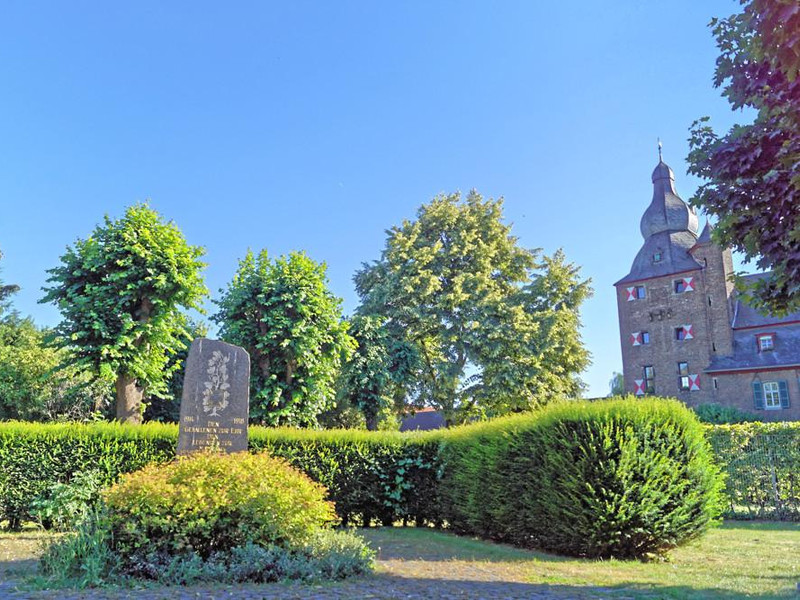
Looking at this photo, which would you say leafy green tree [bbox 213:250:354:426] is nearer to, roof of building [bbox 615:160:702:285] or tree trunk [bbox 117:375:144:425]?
tree trunk [bbox 117:375:144:425]

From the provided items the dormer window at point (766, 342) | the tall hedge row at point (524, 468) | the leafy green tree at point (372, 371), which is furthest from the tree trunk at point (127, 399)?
the dormer window at point (766, 342)

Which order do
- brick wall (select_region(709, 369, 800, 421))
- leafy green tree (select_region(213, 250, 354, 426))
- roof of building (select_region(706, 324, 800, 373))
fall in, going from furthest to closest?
1. roof of building (select_region(706, 324, 800, 373))
2. brick wall (select_region(709, 369, 800, 421))
3. leafy green tree (select_region(213, 250, 354, 426))

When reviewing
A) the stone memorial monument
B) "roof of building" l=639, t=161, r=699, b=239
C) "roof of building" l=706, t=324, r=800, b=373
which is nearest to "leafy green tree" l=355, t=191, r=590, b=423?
"roof of building" l=706, t=324, r=800, b=373

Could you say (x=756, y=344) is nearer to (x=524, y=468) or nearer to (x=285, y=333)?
(x=285, y=333)

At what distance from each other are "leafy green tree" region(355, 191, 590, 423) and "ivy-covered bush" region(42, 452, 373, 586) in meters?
20.3

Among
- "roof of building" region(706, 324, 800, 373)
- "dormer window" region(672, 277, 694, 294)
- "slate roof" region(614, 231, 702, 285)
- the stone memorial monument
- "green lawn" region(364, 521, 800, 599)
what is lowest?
"green lawn" region(364, 521, 800, 599)

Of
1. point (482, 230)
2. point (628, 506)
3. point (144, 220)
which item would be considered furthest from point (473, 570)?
point (482, 230)

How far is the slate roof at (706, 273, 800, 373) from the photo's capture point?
37750mm

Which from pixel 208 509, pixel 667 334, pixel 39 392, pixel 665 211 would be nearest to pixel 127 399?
pixel 208 509

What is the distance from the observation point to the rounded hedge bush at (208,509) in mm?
7344

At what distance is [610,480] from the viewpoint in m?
9.50

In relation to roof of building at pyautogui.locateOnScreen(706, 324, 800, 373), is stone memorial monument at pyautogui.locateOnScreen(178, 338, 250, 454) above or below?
below

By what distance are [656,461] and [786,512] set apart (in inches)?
341

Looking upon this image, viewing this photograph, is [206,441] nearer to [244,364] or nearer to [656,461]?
[244,364]
